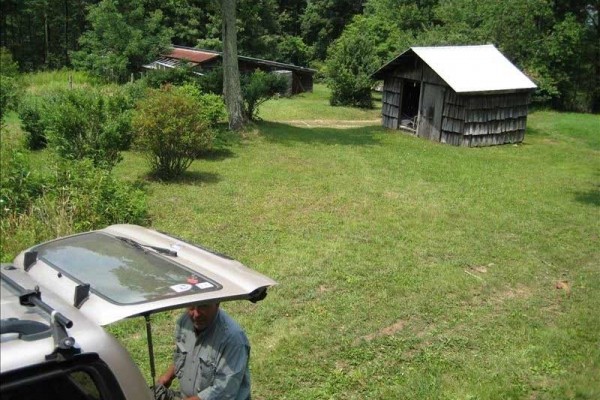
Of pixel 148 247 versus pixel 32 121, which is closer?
pixel 148 247

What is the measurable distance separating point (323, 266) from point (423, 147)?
1337 centimetres

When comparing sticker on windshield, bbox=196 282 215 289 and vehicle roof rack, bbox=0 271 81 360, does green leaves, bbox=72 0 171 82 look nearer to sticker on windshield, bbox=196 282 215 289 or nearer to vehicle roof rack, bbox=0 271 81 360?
sticker on windshield, bbox=196 282 215 289

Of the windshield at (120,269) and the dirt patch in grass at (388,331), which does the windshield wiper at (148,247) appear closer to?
the windshield at (120,269)

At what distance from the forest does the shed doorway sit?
309 inches

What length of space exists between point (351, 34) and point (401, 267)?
1204 inches

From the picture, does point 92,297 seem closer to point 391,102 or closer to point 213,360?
point 213,360

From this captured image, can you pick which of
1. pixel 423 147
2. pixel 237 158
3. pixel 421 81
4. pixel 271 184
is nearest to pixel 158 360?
pixel 271 184

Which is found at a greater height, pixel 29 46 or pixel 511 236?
pixel 29 46

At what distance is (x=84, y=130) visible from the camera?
1202cm

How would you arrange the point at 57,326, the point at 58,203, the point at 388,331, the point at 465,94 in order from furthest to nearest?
the point at 465,94
the point at 58,203
the point at 388,331
the point at 57,326

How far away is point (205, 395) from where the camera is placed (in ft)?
12.1

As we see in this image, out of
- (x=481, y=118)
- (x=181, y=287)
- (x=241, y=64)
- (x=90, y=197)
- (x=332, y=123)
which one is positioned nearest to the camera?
(x=181, y=287)

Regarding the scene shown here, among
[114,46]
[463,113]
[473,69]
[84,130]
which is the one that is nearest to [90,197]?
[84,130]

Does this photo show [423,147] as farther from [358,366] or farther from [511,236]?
[358,366]
